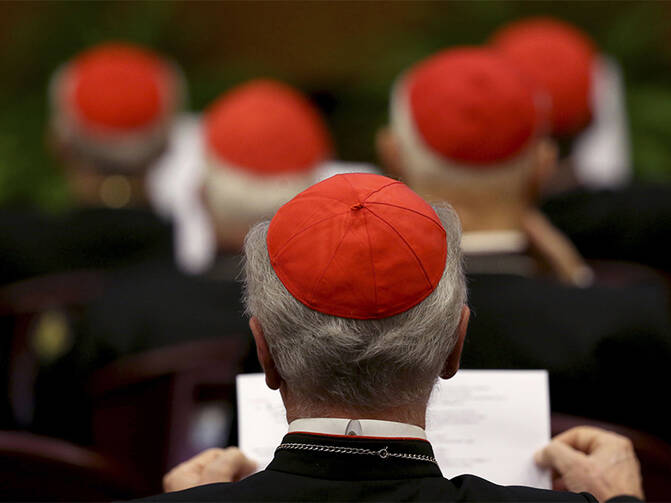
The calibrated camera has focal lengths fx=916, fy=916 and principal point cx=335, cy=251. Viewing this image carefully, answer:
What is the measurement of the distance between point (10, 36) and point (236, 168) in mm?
3464

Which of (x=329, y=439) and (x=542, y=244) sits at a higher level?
(x=542, y=244)

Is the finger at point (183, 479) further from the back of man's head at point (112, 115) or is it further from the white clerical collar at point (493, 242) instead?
the back of man's head at point (112, 115)

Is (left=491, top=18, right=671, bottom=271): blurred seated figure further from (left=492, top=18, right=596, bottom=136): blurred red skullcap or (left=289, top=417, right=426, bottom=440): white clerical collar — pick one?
(left=289, top=417, right=426, bottom=440): white clerical collar

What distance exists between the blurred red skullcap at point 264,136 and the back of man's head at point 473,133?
0.63 meters

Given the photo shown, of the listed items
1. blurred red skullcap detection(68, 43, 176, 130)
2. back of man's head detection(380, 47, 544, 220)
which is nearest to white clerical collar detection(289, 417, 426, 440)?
back of man's head detection(380, 47, 544, 220)

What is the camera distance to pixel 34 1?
5.80 m

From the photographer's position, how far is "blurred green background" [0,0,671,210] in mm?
5473

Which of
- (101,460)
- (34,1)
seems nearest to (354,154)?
(34,1)

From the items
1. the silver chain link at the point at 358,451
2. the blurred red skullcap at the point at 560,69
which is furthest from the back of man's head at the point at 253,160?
the silver chain link at the point at 358,451

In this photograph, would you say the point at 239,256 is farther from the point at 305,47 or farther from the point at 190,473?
the point at 305,47

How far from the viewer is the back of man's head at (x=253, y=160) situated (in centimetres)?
282

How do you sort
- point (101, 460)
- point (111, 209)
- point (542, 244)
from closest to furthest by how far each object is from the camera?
1. point (101, 460)
2. point (542, 244)
3. point (111, 209)

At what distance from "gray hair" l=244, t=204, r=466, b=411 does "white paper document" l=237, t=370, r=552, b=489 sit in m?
0.22

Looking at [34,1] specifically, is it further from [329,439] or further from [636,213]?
[329,439]
